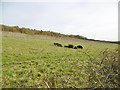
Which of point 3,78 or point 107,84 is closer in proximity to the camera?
point 107,84

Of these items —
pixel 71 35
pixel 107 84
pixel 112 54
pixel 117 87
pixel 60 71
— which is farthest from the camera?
pixel 71 35

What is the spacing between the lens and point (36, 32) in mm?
46594

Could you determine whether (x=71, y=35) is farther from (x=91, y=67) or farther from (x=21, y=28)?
(x=91, y=67)

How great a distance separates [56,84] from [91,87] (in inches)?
32.4

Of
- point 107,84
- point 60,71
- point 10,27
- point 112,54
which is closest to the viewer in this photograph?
point 107,84

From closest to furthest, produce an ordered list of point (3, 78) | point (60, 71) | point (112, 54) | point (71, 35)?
1. point (112, 54)
2. point (3, 78)
3. point (60, 71)
4. point (71, 35)

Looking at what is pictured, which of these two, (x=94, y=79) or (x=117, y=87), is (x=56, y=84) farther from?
(x=117, y=87)

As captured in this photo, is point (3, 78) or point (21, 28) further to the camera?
point (21, 28)

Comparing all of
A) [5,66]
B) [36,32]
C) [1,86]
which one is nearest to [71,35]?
[36,32]

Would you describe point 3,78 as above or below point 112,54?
below

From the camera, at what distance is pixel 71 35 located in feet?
169

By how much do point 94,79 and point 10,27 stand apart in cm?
3815

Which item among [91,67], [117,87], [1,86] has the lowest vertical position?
[1,86]

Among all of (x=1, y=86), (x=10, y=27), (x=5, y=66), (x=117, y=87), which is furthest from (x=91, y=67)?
(x=10, y=27)
